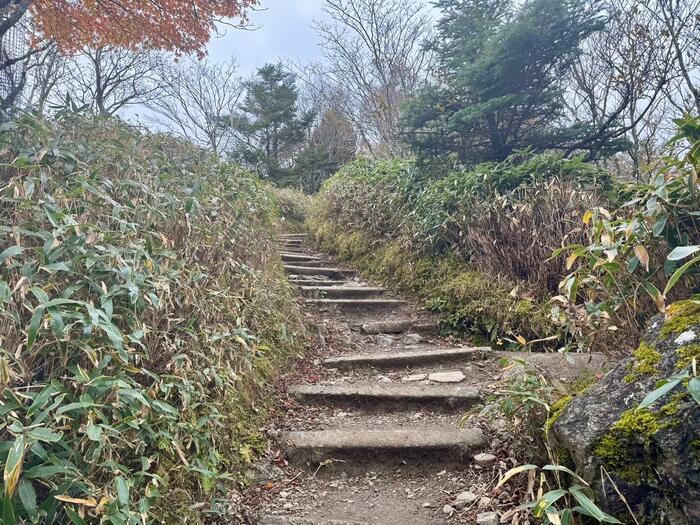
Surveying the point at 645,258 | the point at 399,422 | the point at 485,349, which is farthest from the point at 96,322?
the point at 485,349

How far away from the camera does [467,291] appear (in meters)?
3.77

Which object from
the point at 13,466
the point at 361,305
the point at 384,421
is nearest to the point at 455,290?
the point at 361,305

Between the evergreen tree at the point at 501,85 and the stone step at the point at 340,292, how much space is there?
2060 mm

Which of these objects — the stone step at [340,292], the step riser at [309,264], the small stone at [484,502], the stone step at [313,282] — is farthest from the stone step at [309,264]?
the small stone at [484,502]

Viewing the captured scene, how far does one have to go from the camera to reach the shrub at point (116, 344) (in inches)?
52.4

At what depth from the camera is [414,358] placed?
3293 mm

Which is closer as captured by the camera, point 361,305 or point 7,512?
point 7,512

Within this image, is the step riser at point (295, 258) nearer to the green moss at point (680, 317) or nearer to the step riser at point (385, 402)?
the step riser at point (385, 402)

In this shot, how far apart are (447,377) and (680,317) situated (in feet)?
5.61

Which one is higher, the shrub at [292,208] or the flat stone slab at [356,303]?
the shrub at [292,208]

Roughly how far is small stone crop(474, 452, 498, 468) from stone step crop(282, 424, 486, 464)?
0.21ft

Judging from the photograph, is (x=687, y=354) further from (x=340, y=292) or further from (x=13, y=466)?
(x=340, y=292)

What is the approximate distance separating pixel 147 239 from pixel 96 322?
91 centimetres

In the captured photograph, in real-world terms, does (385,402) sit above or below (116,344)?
below
